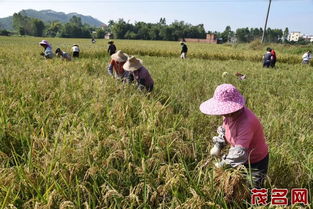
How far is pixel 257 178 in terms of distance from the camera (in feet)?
7.22

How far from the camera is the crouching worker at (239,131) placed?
2.09m

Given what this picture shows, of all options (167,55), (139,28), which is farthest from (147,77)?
(139,28)

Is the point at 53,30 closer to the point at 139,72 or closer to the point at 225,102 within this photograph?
the point at 139,72

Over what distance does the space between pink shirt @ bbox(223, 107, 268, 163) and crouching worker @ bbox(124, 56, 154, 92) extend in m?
2.81

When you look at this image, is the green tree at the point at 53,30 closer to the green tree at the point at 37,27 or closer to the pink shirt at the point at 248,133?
the green tree at the point at 37,27

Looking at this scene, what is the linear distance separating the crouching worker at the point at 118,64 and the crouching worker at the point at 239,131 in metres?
3.58

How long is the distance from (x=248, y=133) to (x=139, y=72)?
10.8 feet

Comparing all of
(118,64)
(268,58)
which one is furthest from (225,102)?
(268,58)

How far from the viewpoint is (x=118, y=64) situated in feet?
18.8

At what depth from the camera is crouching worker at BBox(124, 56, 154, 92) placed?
490 cm

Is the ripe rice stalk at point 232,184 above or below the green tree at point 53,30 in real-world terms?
below

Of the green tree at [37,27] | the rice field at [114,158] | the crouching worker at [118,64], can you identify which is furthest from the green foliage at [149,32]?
the rice field at [114,158]

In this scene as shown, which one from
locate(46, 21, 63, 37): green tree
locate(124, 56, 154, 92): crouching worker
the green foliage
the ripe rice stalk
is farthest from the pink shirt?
locate(46, 21, 63, 37): green tree

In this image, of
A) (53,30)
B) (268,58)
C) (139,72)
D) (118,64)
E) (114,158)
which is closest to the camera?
(114,158)
